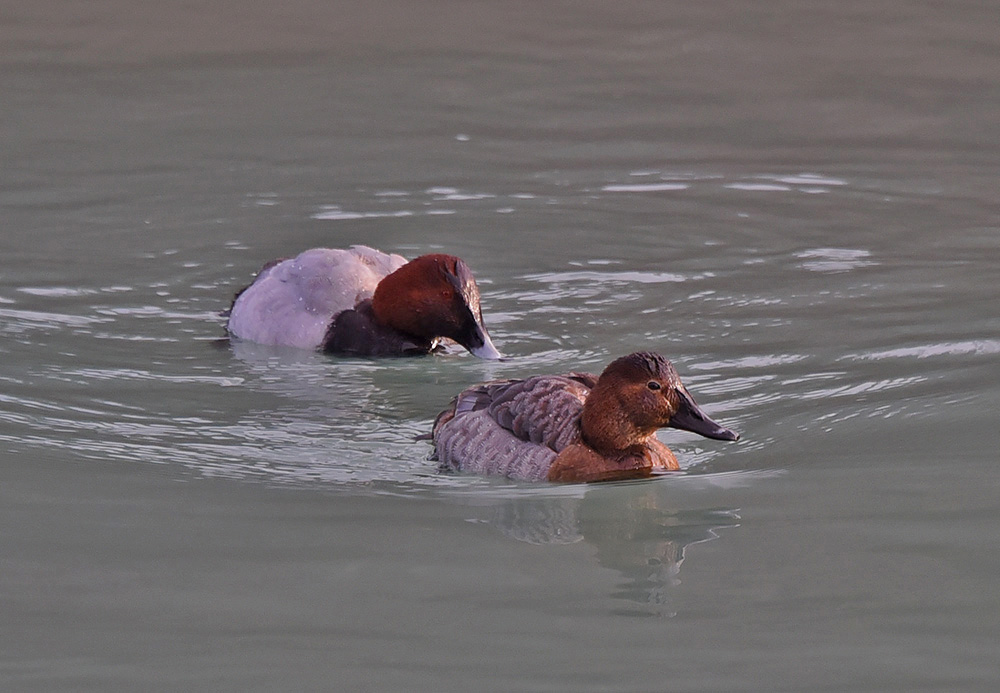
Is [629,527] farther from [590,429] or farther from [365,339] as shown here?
[365,339]

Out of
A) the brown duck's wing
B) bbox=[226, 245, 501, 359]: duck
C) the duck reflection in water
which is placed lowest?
the duck reflection in water

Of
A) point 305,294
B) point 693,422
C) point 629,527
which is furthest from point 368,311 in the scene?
point 629,527

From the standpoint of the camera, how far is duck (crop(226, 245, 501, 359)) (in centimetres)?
959

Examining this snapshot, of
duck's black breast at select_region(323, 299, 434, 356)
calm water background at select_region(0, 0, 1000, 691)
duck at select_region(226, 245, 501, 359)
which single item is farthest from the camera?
duck's black breast at select_region(323, 299, 434, 356)

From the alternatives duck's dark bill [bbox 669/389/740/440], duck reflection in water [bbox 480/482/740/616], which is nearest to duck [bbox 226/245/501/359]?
duck's dark bill [bbox 669/389/740/440]

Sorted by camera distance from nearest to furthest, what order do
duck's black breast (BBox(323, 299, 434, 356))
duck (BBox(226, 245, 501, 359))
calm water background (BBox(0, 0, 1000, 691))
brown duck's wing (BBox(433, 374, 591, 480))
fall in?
calm water background (BBox(0, 0, 1000, 691))
brown duck's wing (BBox(433, 374, 591, 480))
duck (BBox(226, 245, 501, 359))
duck's black breast (BBox(323, 299, 434, 356))

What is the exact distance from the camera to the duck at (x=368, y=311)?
377 inches

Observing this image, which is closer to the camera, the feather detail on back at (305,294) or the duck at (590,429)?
the duck at (590,429)

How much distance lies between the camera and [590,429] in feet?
23.7

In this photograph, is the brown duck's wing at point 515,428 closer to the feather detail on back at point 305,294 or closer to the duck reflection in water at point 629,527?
the duck reflection in water at point 629,527

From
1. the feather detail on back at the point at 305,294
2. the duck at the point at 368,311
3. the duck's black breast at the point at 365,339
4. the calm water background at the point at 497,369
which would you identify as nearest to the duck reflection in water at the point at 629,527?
the calm water background at the point at 497,369

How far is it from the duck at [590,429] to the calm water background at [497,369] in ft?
0.64

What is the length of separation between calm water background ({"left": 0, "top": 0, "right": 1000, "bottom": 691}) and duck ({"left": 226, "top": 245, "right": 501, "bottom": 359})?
0.20 m

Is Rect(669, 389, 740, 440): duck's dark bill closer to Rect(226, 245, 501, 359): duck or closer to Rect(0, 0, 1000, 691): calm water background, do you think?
Rect(0, 0, 1000, 691): calm water background
